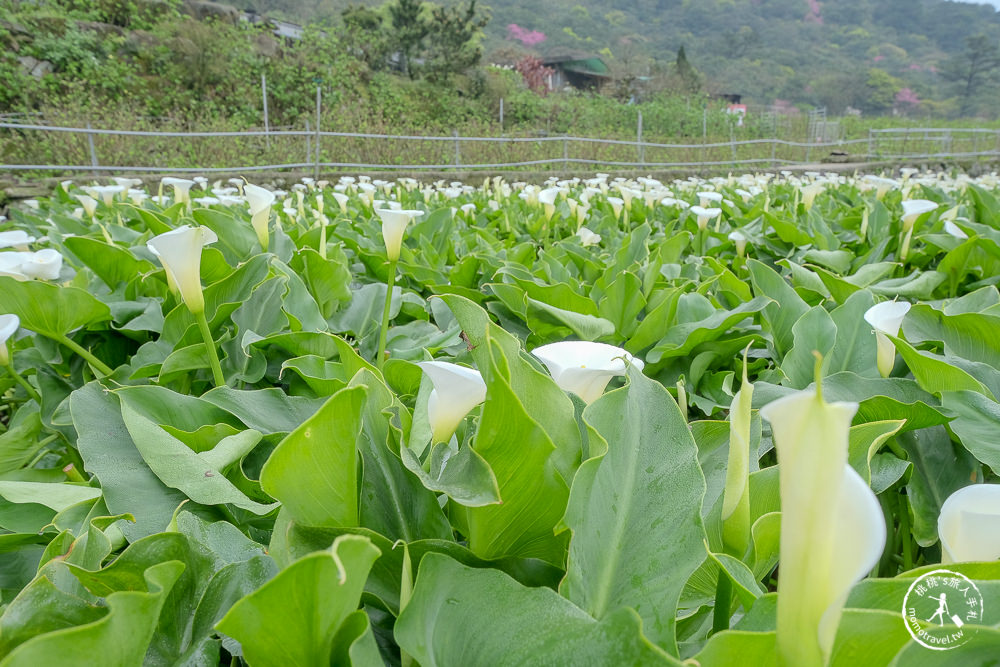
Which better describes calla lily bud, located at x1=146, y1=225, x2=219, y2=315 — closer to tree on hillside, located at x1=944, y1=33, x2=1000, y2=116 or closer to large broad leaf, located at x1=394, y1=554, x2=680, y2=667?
large broad leaf, located at x1=394, y1=554, x2=680, y2=667

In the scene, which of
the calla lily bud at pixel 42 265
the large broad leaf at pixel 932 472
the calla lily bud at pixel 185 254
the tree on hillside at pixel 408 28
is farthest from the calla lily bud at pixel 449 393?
the tree on hillside at pixel 408 28

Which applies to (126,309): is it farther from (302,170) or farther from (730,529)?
(302,170)

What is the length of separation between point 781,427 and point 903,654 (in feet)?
0.66

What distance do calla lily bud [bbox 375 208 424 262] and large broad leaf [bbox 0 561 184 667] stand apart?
647 millimetres

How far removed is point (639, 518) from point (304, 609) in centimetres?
23

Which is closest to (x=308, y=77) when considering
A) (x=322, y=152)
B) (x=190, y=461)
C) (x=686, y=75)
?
(x=322, y=152)

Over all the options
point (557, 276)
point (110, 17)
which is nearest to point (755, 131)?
point (110, 17)

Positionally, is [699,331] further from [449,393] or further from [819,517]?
[819,517]

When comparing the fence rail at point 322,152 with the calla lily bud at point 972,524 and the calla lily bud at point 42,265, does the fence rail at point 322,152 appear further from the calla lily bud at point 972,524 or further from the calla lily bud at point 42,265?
the calla lily bud at point 972,524

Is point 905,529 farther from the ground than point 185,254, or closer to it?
closer to it

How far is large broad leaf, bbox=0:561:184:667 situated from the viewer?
0.32 m

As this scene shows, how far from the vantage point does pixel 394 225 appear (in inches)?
38.0

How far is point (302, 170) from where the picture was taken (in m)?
9.63

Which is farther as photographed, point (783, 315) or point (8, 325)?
point (783, 315)
